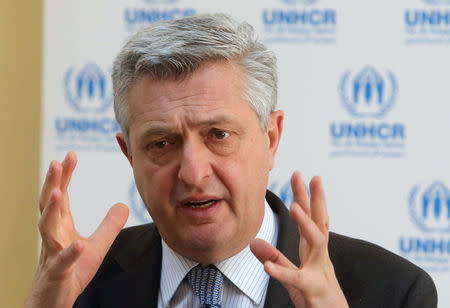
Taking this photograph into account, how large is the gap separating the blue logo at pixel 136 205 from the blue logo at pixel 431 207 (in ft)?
4.18

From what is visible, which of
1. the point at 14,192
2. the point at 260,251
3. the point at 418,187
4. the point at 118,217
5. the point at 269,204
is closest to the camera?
the point at 260,251

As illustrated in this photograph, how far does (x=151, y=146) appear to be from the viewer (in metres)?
1.72

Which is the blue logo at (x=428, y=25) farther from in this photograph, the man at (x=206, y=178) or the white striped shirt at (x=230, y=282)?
the white striped shirt at (x=230, y=282)

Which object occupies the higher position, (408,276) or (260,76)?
(260,76)

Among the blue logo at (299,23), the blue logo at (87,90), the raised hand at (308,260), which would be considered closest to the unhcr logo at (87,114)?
the blue logo at (87,90)

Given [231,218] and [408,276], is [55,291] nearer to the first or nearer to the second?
[231,218]

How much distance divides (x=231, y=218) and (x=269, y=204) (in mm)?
324

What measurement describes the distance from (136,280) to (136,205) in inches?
54.6

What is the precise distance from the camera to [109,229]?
1.58 meters

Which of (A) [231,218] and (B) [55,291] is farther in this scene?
(A) [231,218]

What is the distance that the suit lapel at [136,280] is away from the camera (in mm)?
1809

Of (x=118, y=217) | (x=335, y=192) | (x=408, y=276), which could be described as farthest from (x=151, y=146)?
(x=335, y=192)

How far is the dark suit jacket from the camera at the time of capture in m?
1.69

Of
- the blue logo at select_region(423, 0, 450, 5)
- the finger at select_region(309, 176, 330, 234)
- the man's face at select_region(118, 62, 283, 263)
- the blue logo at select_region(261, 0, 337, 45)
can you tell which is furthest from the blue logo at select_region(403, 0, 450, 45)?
the finger at select_region(309, 176, 330, 234)
